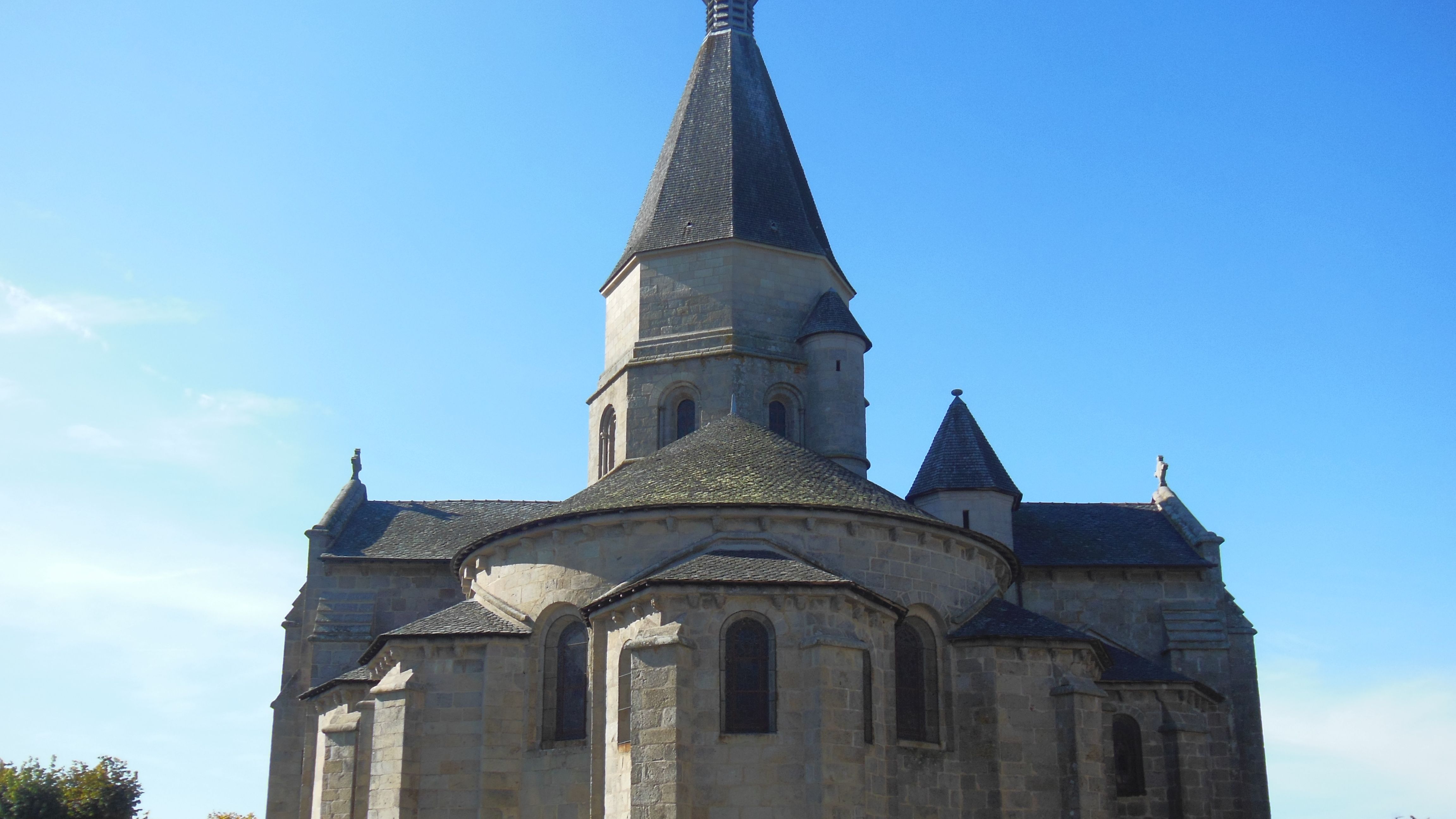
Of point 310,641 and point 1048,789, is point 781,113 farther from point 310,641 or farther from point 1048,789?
point 1048,789

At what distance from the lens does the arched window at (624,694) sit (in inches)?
809

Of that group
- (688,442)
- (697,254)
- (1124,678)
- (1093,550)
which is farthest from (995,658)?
(697,254)

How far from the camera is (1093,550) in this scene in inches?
1298

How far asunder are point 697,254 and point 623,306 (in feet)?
8.57

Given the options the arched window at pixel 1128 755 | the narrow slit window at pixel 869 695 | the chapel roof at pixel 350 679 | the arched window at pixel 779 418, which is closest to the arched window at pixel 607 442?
the arched window at pixel 779 418

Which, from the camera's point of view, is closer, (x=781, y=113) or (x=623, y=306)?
(x=623, y=306)

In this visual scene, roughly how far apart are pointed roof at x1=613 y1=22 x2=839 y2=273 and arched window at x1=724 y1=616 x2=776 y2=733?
1557cm

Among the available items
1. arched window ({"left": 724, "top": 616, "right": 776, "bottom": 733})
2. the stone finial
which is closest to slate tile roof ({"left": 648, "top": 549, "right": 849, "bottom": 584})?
arched window ({"left": 724, "top": 616, "right": 776, "bottom": 733})

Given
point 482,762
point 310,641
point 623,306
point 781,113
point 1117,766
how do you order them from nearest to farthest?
point 482,762, point 1117,766, point 310,641, point 623,306, point 781,113

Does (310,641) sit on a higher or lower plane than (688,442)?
lower

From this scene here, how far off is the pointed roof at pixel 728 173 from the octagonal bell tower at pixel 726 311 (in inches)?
1.9

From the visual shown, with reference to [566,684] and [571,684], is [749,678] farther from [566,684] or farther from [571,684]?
[566,684]

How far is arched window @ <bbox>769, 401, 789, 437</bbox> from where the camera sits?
3350 centimetres

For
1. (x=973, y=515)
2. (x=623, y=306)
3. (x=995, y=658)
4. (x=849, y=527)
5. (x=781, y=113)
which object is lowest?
(x=995, y=658)
